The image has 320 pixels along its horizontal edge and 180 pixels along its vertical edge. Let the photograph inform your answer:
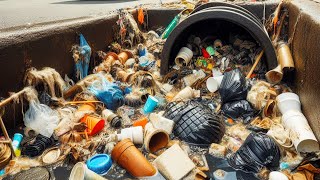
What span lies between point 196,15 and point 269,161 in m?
2.36

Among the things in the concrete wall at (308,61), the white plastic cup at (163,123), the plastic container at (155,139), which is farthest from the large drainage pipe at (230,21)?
the plastic container at (155,139)

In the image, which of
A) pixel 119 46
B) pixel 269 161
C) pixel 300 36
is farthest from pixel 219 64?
pixel 269 161

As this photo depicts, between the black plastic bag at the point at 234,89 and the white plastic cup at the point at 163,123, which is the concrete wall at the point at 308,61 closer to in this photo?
the black plastic bag at the point at 234,89

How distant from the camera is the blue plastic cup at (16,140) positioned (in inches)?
109

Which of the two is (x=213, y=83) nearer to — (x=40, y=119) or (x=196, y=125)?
(x=196, y=125)

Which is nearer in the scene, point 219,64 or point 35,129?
point 35,129

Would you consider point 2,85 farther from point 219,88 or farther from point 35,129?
point 219,88

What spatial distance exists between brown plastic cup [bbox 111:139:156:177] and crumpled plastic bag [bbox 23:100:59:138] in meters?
0.81

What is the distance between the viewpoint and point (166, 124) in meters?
2.97

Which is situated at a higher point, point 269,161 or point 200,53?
point 200,53

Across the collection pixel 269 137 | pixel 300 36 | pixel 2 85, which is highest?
pixel 300 36

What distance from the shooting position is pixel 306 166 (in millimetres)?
2301

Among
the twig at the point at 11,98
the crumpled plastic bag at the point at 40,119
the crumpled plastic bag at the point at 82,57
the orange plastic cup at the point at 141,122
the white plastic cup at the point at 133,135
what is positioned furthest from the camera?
the crumpled plastic bag at the point at 82,57

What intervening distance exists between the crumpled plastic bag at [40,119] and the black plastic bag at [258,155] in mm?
1899
